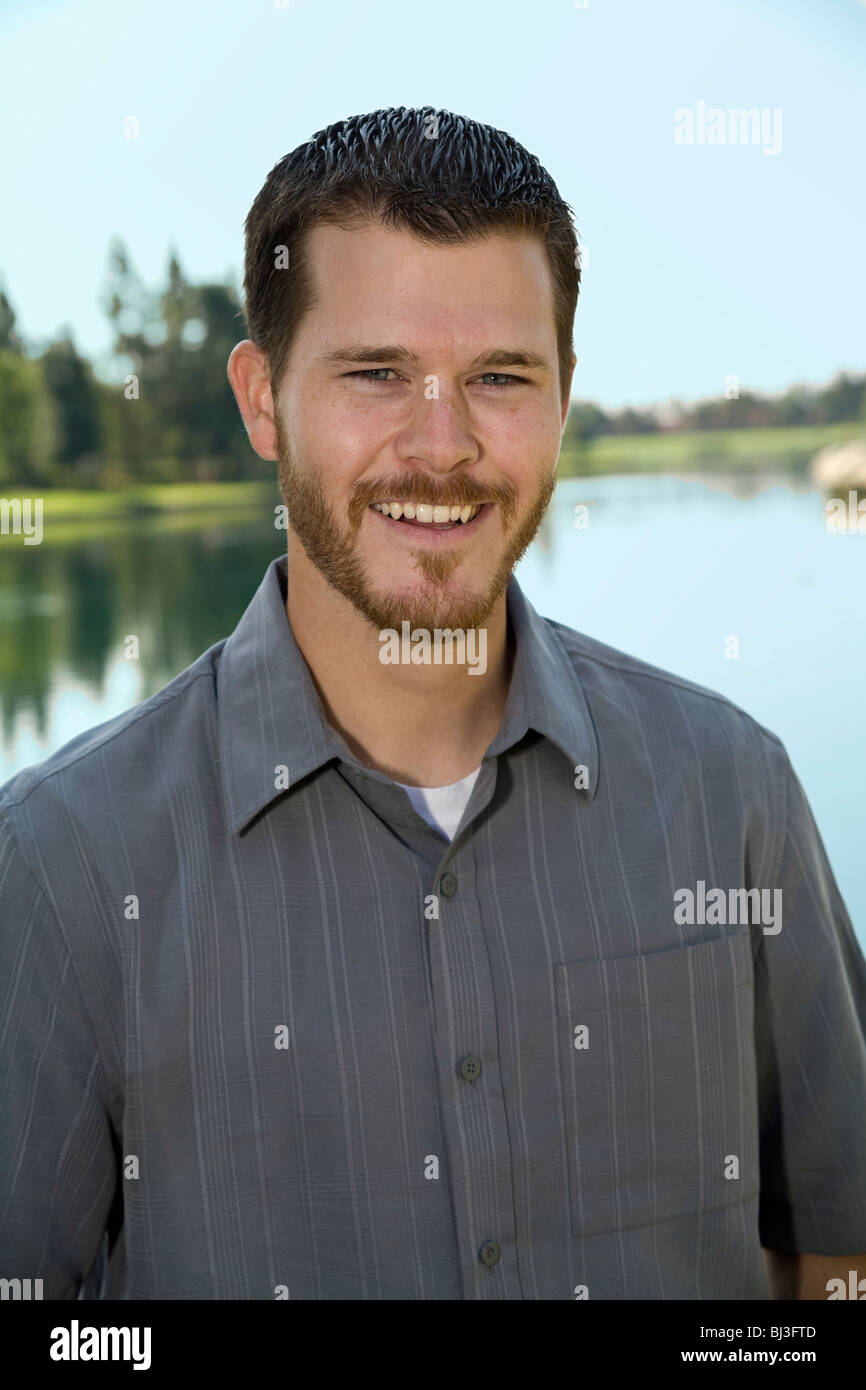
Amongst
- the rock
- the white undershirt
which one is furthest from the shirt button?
the rock

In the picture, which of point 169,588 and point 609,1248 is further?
point 169,588

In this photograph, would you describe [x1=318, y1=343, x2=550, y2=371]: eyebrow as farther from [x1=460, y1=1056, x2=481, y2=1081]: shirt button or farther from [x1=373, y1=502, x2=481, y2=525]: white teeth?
[x1=460, y1=1056, x2=481, y2=1081]: shirt button

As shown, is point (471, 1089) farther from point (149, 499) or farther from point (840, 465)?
point (840, 465)

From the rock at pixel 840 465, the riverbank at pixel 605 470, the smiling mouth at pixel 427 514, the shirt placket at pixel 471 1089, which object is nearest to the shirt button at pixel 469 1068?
the shirt placket at pixel 471 1089

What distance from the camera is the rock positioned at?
263cm

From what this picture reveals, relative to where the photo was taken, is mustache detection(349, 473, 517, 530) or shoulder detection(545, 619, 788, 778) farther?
shoulder detection(545, 619, 788, 778)

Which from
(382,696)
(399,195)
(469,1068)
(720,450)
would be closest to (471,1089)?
(469,1068)

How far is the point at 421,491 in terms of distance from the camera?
3.36ft

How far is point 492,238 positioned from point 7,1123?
77 cm

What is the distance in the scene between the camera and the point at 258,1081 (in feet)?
3.23

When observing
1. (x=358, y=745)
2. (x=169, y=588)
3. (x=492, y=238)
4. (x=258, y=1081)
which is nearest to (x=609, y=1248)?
(x=258, y=1081)

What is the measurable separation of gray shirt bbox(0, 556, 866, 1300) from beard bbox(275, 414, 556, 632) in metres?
0.08
